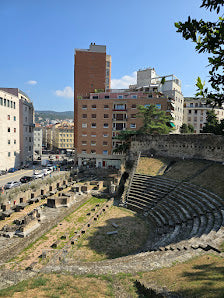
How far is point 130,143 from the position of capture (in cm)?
3791

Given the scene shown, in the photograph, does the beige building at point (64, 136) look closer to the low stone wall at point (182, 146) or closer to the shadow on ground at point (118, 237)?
the low stone wall at point (182, 146)

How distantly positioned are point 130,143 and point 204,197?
68.7 feet

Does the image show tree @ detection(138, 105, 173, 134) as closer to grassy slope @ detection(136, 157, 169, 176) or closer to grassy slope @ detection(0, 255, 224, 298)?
grassy slope @ detection(136, 157, 169, 176)

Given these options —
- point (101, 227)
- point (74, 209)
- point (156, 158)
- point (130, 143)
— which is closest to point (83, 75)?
point (130, 143)

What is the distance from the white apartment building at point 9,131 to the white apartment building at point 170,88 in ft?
99.4

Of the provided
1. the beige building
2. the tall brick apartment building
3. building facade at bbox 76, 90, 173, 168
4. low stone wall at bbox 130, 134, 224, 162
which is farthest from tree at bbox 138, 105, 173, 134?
the beige building

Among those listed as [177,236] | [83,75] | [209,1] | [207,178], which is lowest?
[177,236]

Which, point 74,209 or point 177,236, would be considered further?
point 74,209

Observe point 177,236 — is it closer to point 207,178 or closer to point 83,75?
point 207,178

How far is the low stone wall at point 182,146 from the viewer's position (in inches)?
1040

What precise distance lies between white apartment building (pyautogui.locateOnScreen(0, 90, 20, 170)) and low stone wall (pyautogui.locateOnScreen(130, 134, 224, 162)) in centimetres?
2579

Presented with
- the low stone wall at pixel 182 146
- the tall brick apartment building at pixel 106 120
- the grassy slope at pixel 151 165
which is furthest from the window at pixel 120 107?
the grassy slope at pixel 151 165

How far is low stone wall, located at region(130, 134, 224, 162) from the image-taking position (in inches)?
1040

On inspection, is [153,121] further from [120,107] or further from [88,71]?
[88,71]
